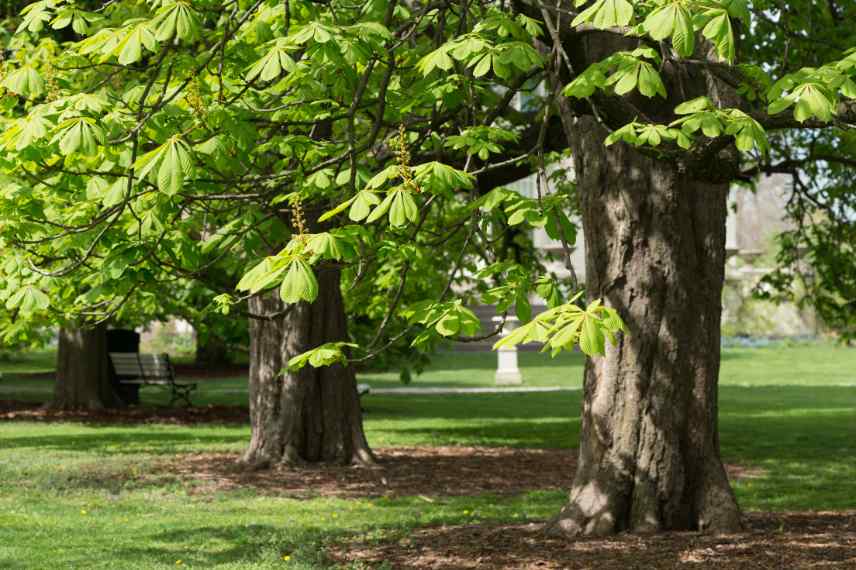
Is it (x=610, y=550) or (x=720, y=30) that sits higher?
(x=720, y=30)

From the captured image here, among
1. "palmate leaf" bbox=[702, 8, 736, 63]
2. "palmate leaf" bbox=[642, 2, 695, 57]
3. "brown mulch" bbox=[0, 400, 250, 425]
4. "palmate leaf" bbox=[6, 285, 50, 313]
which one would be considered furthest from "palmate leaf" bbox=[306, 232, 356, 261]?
"brown mulch" bbox=[0, 400, 250, 425]

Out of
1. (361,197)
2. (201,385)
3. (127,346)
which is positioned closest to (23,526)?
(361,197)

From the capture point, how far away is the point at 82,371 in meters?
22.1

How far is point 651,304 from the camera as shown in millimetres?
8250

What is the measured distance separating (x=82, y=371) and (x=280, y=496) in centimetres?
1180

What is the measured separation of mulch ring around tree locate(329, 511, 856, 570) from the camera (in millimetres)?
7543

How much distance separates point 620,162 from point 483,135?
5.16 feet

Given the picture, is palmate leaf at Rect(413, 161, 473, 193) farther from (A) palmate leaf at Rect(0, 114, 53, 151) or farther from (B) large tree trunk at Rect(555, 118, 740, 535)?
(B) large tree trunk at Rect(555, 118, 740, 535)

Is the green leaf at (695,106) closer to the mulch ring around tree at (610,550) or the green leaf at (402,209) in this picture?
the green leaf at (402,209)

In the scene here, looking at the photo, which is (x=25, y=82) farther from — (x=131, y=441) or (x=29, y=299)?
(x=131, y=441)

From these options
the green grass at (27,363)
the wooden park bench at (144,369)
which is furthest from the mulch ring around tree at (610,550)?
the green grass at (27,363)

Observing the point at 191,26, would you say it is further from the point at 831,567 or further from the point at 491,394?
the point at 491,394

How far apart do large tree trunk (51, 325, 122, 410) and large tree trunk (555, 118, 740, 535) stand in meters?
14.9

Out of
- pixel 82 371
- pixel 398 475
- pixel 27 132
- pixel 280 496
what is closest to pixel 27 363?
pixel 82 371
